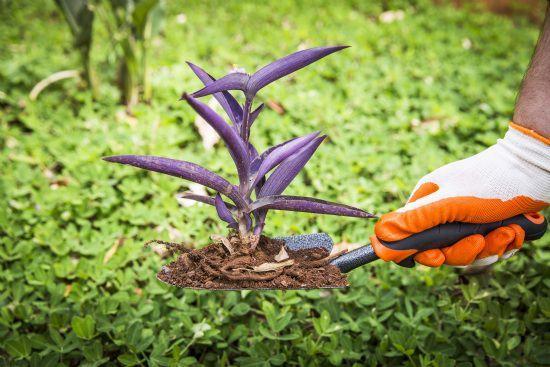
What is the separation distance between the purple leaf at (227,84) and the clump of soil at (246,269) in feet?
1.36

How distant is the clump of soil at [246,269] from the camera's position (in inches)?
54.7

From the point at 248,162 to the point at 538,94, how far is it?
85cm

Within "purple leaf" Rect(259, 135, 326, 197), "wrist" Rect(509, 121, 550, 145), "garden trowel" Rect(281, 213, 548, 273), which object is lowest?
"garden trowel" Rect(281, 213, 548, 273)

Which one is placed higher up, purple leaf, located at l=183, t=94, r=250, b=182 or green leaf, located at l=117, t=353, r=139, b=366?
purple leaf, located at l=183, t=94, r=250, b=182

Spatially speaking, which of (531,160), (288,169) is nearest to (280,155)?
(288,169)

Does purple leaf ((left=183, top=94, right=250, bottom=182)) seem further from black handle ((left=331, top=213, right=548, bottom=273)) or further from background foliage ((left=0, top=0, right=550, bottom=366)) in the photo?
background foliage ((left=0, top=0, right=550, bottom=366))

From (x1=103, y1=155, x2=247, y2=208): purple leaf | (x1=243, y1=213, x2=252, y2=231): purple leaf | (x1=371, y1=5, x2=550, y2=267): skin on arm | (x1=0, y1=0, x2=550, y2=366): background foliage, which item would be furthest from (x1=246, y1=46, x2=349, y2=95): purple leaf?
(x1=0, y1=0, x2=550, y2=366): background foliage

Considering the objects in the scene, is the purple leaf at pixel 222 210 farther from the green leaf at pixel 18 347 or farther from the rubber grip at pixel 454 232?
the green leaf at pixel 18 347

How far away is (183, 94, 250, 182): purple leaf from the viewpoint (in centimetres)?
123

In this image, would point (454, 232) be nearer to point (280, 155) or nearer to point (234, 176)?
point (280, 155)

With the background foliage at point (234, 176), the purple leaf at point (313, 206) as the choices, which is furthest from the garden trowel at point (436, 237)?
the background foliage at point (234, 176)

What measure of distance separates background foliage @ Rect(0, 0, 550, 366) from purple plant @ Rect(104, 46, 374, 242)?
443 mm

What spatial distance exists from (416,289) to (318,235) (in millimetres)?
565

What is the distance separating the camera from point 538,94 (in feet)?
4.93
